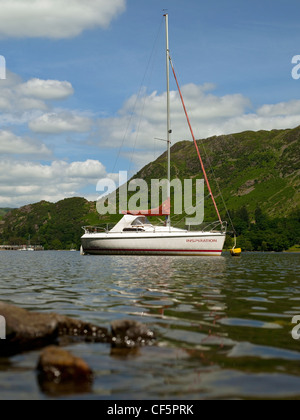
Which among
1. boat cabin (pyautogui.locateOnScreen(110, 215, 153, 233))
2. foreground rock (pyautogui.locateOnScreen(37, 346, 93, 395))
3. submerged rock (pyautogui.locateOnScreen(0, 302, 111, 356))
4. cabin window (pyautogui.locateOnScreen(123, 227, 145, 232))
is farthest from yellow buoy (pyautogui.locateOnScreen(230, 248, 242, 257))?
foreground rock (pyautogui.locateOnScreen(37, 346, 93, 395))

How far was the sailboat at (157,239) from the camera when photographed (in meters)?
43.0

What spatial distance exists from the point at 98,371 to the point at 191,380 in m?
1.30

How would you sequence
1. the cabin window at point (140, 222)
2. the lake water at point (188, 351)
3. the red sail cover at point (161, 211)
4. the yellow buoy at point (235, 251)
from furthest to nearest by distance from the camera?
the yellow buoy at point (235, 251), the cabin window at point (140, 222), the red sail cover at point (161, 211), the lake water at point (188, 351)

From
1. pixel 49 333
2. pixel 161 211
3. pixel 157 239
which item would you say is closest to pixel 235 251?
pixel 161 211

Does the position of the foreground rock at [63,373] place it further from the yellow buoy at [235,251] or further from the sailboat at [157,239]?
the yellow buoy at [235,251]

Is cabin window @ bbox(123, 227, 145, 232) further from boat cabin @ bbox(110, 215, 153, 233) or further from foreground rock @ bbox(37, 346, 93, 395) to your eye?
foreground rock @ bbox(37, 346, 93, 395)

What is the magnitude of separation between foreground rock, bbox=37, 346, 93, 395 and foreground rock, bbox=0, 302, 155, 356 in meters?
1.60

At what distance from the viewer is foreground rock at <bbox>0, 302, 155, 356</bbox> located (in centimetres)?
704

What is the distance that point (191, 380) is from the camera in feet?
17.1

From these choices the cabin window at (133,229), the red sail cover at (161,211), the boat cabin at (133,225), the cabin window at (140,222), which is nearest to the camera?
the red sail cover at (161,211)

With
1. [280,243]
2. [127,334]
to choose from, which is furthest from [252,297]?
[280,243]

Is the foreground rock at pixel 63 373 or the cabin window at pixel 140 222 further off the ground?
the cabin window at pixel 140 222

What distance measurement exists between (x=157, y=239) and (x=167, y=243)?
119 cm

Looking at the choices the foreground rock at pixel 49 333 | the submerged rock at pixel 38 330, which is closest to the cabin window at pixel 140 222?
the submerged rock at pixel 38 330
